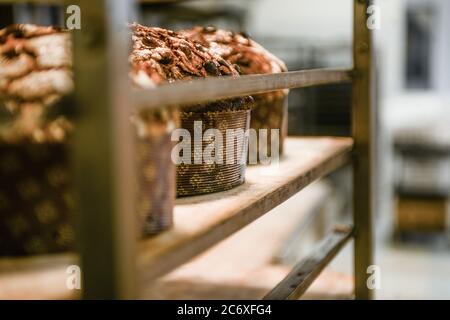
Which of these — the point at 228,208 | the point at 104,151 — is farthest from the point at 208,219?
the point at 104,151

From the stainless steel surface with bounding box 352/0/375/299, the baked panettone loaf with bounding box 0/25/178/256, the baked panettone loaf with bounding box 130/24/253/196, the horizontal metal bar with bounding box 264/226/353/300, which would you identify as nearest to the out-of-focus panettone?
the baked panettone loaf with bounding box 0/25/178/256

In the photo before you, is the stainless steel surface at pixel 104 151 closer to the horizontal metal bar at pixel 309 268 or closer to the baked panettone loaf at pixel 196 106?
the baked panettone loaf at pixel 196 106

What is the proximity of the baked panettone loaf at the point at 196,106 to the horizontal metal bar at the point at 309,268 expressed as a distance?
249 mm

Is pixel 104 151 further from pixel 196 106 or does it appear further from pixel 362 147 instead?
pixel 362 147

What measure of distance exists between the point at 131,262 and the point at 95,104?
0.58 ft

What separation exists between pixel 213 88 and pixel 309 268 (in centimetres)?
73

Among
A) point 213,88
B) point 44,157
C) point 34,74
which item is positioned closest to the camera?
point 213,88

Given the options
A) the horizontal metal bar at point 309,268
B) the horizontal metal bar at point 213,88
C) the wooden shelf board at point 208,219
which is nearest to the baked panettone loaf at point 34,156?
the wooden shelf board at point 208,219

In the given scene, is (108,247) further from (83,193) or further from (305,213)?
(305,213)

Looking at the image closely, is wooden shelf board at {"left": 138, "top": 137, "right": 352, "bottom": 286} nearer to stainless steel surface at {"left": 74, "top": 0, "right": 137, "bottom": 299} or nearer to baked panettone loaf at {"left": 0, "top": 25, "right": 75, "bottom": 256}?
stainless steel surface at {"left": 74, "top": 0, "right": 137, "bottom": 299}

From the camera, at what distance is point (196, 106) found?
1.13m

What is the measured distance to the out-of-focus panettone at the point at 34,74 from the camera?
0.95 meters

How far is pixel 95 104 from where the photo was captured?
666 millimetres

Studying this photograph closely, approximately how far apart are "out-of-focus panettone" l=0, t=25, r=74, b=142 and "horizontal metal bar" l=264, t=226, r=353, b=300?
0.55 m
